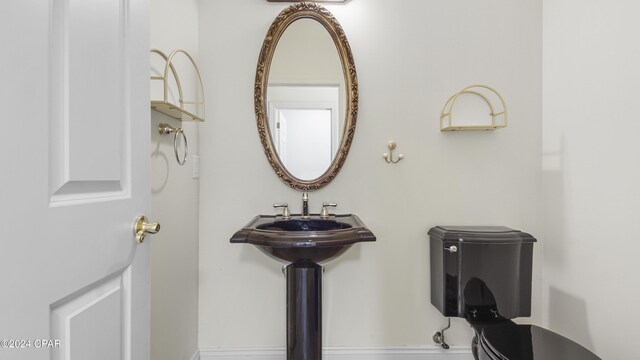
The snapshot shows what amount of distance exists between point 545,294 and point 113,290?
6.75ft

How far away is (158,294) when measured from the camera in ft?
4.06

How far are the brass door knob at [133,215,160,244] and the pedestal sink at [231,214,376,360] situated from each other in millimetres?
512

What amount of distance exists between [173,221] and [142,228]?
2.20ft

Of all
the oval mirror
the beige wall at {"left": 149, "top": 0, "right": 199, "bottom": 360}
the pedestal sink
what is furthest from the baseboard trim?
the oval mirror

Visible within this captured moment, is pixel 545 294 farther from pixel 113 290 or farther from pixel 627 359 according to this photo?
pixel 113 290

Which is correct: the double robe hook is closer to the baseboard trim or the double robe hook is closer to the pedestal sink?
the pedestal sink

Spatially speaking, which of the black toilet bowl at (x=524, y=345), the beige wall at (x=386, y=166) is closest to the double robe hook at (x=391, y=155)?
the beige wall at (x=386, y=166)

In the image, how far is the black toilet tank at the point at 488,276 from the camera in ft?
4.85

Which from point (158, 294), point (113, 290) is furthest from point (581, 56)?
point (158, 294)

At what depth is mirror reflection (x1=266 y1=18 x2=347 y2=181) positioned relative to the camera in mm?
1709

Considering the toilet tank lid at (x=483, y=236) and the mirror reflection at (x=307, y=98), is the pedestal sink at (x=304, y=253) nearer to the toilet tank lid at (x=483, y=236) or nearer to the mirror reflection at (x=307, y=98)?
the mirror reflection at (x=307, y=98)

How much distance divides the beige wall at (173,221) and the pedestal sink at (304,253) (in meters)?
0.33

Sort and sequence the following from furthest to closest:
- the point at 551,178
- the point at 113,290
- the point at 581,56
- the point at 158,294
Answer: the point at 551,178 < the point at 581,56 < the point at 158,294 < the point at 113,290

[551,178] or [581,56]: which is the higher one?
[581,56]
